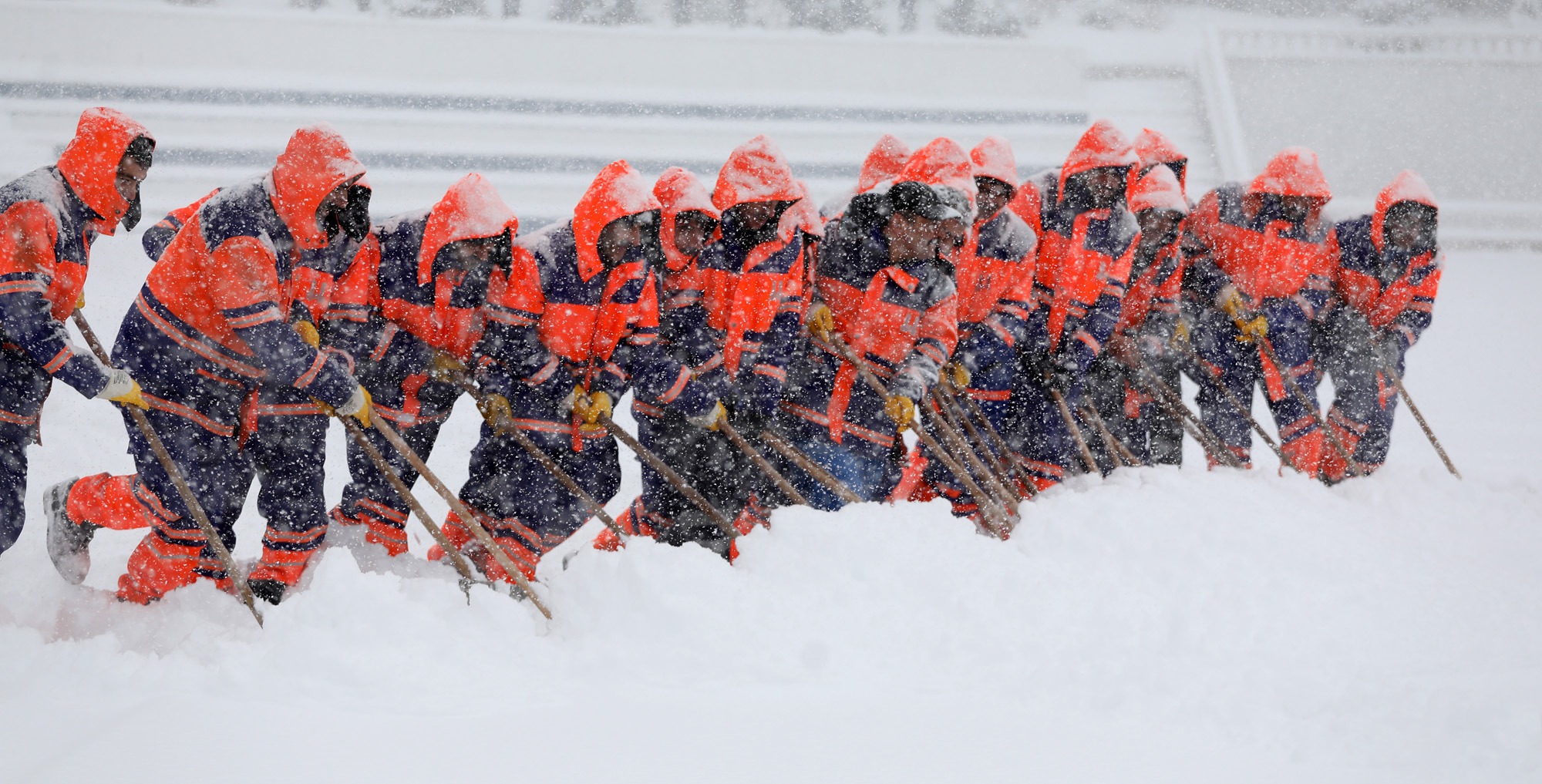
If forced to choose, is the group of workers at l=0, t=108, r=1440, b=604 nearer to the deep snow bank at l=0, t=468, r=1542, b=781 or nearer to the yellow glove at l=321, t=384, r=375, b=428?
the yellow glove at l=321, t=384, r=375, b=428

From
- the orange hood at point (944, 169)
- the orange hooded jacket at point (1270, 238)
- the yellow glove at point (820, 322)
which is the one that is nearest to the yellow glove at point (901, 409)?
the yellow glove at point (820, 322)

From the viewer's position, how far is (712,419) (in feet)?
13.1

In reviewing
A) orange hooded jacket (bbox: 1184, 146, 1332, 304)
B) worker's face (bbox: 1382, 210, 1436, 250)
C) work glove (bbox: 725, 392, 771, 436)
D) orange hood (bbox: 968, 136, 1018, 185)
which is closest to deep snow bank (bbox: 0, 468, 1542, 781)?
work glove (bbox: 725, 392, 771, 436)

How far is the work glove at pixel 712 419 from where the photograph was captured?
397 centimetres

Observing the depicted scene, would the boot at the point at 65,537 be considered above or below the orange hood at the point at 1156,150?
below

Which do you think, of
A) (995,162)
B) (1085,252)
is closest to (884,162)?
(995,162)

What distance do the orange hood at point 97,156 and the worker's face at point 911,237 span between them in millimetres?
2534

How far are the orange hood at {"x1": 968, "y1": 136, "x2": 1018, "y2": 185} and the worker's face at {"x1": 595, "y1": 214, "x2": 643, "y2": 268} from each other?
1.68m

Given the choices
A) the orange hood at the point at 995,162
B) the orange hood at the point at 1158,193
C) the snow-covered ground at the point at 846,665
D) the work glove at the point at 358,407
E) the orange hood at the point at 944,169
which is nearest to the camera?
the snow-covered ground at the point at 846,665

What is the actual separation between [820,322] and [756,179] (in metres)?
0.62

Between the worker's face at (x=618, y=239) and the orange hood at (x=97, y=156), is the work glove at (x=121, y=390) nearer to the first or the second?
the orange hood at (x=97, y=156)

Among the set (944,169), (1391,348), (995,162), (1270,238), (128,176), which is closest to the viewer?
(128,176)

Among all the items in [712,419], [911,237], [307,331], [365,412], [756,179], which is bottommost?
[712,419]

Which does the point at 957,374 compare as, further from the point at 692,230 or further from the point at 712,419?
the point at 692,230
